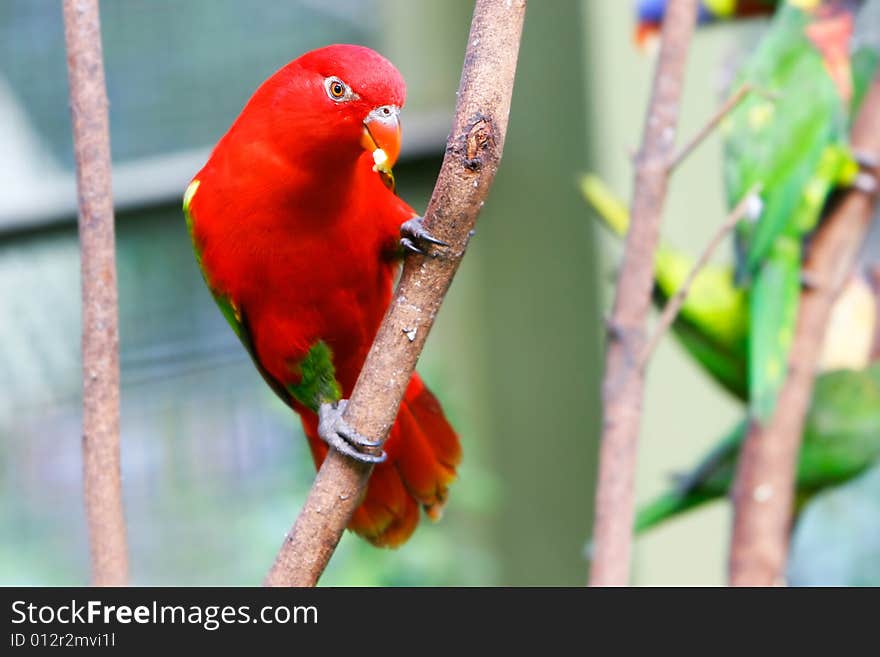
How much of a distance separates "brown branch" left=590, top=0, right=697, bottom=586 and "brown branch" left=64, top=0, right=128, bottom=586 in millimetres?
635

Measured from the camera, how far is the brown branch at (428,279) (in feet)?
2.79

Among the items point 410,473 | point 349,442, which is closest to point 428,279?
point 349,442

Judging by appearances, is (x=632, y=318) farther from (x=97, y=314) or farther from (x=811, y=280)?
(x=97, y=314)

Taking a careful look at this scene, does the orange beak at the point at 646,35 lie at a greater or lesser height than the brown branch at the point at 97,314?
greater

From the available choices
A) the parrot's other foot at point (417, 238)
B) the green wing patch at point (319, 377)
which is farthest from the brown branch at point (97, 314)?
the parrot's other foot at point (417, 238)

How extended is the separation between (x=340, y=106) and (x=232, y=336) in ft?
5.60

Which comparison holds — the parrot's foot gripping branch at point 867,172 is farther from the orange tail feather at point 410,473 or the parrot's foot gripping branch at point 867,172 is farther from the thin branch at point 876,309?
the orange tail feather at point 410,473

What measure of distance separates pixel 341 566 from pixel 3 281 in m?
1.18

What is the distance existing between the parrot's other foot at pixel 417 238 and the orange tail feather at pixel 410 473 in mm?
357

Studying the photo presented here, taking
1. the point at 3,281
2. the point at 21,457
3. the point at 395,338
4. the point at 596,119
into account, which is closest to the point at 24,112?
the point at 3,281

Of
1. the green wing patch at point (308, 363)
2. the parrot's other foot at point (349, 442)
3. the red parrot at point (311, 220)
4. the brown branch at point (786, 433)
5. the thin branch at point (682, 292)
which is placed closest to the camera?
the parrot's other foot at point (349, 442)

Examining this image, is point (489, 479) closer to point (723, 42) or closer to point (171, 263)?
point (171, 263)

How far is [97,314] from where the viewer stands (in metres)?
1.11

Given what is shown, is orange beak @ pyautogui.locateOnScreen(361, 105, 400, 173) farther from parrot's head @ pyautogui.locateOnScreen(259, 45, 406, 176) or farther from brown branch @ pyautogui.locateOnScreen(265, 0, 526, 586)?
Result: brown branch @ pyautogui.locateOnScreen(265, 0, 526, 586)
